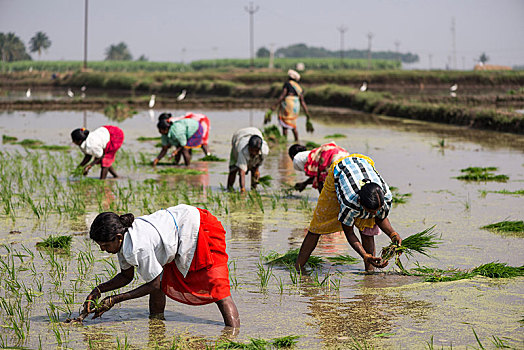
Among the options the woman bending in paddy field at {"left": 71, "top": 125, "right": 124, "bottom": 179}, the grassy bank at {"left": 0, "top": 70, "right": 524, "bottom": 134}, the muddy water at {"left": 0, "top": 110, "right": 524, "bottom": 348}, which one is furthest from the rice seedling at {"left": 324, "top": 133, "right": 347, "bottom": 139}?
the woman bending in paddy field at {"left": 71, "top": 125, "right": 124, "bottom": 179}

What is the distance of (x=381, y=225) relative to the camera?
498 cm

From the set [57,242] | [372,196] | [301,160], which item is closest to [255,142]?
[301,160]

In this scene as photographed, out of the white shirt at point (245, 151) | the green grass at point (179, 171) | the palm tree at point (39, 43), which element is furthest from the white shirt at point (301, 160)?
the palm tree at point (39, 43)

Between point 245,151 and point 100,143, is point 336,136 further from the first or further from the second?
point 245,151

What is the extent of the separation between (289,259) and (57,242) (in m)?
1.92

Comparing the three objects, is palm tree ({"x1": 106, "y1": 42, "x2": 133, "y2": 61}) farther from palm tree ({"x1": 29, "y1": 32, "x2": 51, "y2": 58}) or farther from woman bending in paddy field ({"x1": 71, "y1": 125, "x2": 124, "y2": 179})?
woman bending in paddy field ({"x1": 71, "y1": 125, "x2": 124, "y2": 179})

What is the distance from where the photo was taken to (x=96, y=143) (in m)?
9.00

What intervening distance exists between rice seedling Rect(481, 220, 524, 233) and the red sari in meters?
3.38

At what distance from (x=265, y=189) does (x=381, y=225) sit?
3736 millimetres

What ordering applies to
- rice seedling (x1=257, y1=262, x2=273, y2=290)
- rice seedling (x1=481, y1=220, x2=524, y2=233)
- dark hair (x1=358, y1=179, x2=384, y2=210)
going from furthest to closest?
rice seedling (x1=481, y1=220, x2=524, y2=233)
rice seedling (x1=257, y1=262, x2=273, y2=290)
dark hair (x1=358, y1=179, x2=384, y2=210)

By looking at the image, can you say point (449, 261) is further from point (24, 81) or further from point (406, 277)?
point (24, 81)

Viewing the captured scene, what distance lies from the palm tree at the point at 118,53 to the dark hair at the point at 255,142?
12011 cm

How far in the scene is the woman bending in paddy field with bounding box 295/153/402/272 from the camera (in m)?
4.59

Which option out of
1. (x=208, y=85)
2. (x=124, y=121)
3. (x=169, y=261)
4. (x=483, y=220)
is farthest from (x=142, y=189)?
(x=208, y=85)
